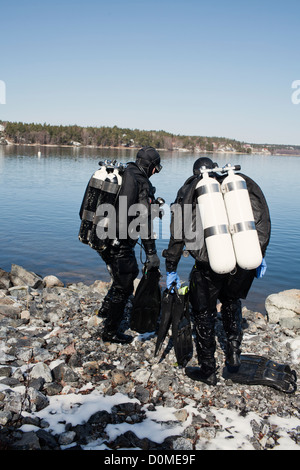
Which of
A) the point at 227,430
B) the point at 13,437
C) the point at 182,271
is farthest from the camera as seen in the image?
the point at 182,271

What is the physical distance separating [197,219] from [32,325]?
3202mm

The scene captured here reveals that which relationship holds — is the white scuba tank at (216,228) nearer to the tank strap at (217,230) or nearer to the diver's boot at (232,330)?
the tank strap at (217,230)

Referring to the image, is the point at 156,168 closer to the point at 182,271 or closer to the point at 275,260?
the point at 182,271

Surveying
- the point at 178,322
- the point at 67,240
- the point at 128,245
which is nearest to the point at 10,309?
the point at 128,245

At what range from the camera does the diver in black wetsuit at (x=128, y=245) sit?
15.7 ft

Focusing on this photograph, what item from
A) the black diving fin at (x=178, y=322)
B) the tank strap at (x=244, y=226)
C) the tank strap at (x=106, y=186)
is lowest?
the black diving fin at (x=178, y=322)

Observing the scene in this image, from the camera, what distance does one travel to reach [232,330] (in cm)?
458

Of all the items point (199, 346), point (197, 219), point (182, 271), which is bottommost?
point (182, 271)

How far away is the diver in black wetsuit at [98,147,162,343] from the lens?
4773 millimetres

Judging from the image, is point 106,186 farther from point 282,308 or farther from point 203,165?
point 282,308

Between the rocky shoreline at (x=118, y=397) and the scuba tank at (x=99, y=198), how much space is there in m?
1.47

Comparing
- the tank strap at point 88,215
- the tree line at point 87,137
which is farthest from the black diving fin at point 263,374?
the tree line at point 87,137
